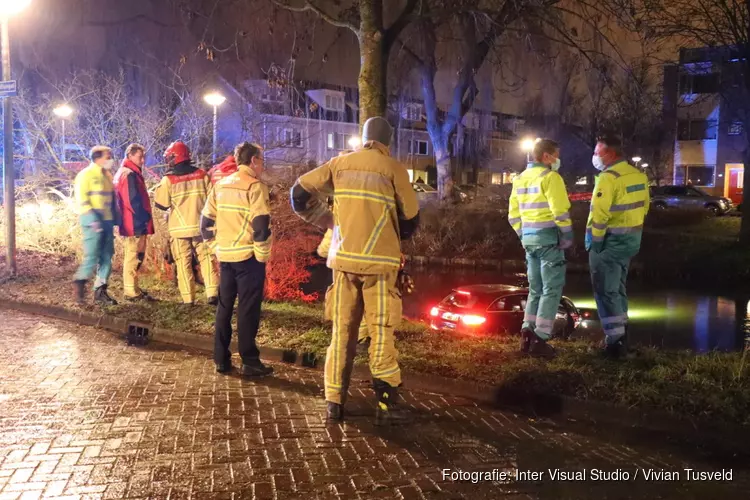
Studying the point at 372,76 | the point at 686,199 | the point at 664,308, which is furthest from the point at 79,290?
the point at 686,199

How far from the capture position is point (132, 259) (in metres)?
9.52

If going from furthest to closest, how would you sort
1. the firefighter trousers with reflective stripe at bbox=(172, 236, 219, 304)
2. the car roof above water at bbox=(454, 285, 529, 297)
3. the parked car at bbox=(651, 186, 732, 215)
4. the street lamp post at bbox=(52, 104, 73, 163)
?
the parked car at bbox=(651, 186, 732, 215) → the street lamp post at bbox=(52, 104, 73, 163) → the car roof above water at bbox=(454, 285, 529, 297) → the firefighter trousers with reflective stripe at bbox=(172, 236, 219, 304)

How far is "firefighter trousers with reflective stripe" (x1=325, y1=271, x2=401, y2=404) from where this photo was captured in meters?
4.97

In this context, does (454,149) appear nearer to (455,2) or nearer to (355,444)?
(455,2)

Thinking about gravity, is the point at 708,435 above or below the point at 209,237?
below

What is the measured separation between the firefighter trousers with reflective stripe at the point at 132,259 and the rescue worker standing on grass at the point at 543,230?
5239 mm

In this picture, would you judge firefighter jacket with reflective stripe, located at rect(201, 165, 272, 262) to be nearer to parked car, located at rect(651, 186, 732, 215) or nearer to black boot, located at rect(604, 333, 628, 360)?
black boot, located at rect(604, 333, 628, 360)

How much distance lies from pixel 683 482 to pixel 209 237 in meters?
4.58

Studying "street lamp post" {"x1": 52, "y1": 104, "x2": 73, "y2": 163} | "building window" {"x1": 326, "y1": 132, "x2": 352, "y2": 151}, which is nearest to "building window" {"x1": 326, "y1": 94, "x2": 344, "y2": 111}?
"building window" {"x1": 326, "y1": 132, "x2": 352, "y2": 151}

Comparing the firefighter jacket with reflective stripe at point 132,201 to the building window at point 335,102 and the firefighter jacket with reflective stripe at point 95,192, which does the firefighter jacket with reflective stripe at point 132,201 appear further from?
the building window at point 335,102

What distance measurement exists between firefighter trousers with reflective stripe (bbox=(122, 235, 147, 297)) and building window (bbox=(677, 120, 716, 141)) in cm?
4219

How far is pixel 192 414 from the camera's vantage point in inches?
203

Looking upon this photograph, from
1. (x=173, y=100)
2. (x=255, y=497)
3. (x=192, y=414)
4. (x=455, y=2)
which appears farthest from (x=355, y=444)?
(x=173, y=100)

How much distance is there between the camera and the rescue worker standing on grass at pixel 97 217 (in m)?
9.16
